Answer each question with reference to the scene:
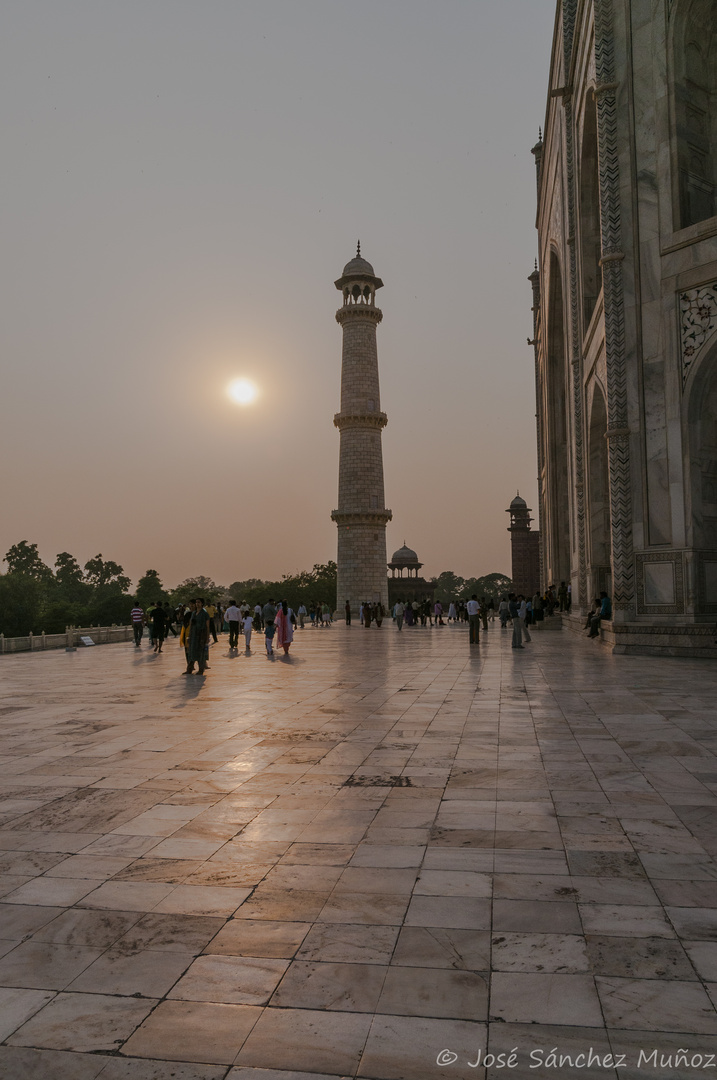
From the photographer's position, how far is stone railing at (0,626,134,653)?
22638 millimetres

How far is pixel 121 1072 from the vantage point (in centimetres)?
215

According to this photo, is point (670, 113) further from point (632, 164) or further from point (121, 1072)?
point (121, 1072)

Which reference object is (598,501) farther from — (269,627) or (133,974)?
(133,974)

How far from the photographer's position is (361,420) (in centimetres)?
4291

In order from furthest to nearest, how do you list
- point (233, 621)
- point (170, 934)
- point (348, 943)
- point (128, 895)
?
point (233, 621) < point (128, 895) < point (170, 934) < point (348, 943)

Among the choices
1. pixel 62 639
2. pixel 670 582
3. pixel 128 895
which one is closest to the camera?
pixel 128 895

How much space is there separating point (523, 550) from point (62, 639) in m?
38.7

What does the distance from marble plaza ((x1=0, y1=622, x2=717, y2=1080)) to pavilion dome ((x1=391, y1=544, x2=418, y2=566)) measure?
60.8m

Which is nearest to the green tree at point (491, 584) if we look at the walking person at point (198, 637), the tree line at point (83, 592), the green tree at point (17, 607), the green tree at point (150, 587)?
the tree line at point (83, 592)

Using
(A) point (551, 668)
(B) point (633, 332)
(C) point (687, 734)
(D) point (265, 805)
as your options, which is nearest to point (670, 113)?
(B) point (633, 332)

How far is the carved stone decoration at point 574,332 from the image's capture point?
20.3 metres

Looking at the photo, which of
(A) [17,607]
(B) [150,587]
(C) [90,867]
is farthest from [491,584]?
(C) [90,867]

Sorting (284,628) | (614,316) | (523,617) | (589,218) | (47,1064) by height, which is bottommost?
(47,1064)

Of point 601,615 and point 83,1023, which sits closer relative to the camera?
point 83,1023
